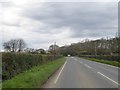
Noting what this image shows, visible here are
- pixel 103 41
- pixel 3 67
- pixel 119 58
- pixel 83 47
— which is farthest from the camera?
pixel 83 47

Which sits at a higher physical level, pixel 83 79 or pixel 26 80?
pixel 26 80

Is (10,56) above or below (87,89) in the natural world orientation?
above

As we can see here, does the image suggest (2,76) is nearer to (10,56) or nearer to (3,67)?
(3,67)

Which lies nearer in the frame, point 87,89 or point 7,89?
point 7,89

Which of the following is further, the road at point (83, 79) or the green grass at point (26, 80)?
the road at point (83, 79)

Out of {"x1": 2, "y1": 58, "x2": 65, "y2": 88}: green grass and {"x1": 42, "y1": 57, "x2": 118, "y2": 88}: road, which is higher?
{"x1": 2, "y1": 58, "x2": 65, "y2": 88}: green grass

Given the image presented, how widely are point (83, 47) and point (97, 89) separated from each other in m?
181

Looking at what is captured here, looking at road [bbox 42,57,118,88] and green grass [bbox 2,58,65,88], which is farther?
road [bbox 42,57,118,88]

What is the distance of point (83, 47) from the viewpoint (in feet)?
642

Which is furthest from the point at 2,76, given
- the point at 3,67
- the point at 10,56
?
the point at 10,56

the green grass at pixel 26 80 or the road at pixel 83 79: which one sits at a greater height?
the green grass at pixel 26 80

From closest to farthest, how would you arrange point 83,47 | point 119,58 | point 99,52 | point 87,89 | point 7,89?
point 7,89 → point 87,89 → point 119,58 → point 99,52 → point 83,47

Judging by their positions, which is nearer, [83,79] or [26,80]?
[26,80]

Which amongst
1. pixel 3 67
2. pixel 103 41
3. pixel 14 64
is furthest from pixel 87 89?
pixel 103 41
